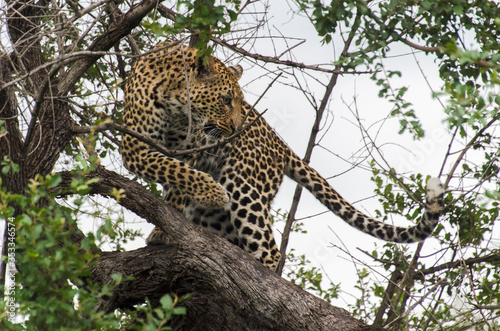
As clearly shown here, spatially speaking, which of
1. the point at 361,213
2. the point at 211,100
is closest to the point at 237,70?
the point at 211,100

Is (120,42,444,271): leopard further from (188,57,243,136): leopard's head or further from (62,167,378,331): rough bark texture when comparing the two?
(62,167,378,331): rough bark texture

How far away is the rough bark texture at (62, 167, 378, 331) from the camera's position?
5.85 meters

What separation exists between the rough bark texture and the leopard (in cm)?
39

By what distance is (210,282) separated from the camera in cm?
595

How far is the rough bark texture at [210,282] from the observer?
19.2 ft

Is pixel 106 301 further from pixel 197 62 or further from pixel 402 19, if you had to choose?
pixel 402 19

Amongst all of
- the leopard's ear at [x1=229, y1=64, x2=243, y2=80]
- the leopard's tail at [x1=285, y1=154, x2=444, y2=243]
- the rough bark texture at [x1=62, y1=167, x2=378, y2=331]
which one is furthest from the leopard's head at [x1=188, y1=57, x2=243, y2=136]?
the rough bark texture at [x1=62, y1=167, x2=378, y2=331]

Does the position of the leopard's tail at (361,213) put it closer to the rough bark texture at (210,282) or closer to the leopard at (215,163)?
the leopard at (215,163)

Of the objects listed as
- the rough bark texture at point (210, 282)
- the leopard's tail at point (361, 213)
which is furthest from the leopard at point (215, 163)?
the rough bark texture at point (210, 282)

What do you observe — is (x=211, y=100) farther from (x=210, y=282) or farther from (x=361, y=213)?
(x=210, y=282)

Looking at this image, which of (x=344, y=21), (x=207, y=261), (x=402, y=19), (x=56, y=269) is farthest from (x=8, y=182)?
(x=402, y=19)

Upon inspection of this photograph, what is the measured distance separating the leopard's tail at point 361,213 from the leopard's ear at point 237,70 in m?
1.17

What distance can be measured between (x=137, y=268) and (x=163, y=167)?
41.5 inches

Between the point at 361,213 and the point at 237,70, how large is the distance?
7.38 ft
